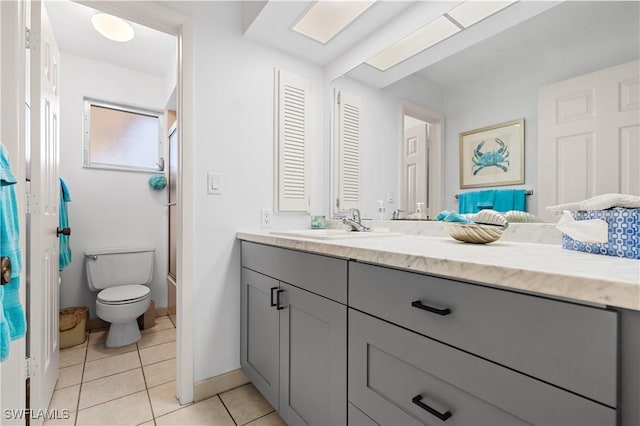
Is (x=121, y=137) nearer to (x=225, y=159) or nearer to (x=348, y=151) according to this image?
(x=225, y=159)

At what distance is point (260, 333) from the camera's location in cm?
144

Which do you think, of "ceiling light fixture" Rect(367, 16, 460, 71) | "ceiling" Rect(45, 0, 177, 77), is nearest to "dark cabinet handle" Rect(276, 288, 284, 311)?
"ceiling light fixture" Rect(367, 16, 460, 71)

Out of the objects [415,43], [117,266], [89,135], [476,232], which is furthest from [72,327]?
[415,43]

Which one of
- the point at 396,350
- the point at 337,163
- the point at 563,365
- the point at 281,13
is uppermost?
the point at 281,13

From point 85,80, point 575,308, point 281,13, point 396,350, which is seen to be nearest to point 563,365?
point 575,308

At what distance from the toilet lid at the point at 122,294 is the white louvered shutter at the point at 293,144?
1358 mm

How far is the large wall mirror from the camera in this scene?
0.95 m

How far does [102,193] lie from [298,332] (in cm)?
243

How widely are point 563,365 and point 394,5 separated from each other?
1705mm

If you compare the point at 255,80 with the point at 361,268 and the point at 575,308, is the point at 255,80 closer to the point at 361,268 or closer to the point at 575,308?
the point at 361,268

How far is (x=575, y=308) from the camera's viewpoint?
1.56 ft

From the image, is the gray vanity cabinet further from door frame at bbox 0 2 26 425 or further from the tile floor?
door frame at bbox 0 2 26 425

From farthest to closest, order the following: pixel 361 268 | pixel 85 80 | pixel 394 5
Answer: pixel 85 80 → pixel 394 5 → pixel 361 268

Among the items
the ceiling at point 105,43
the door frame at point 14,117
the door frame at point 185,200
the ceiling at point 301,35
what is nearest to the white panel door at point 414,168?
the ceiling at point 301,35
